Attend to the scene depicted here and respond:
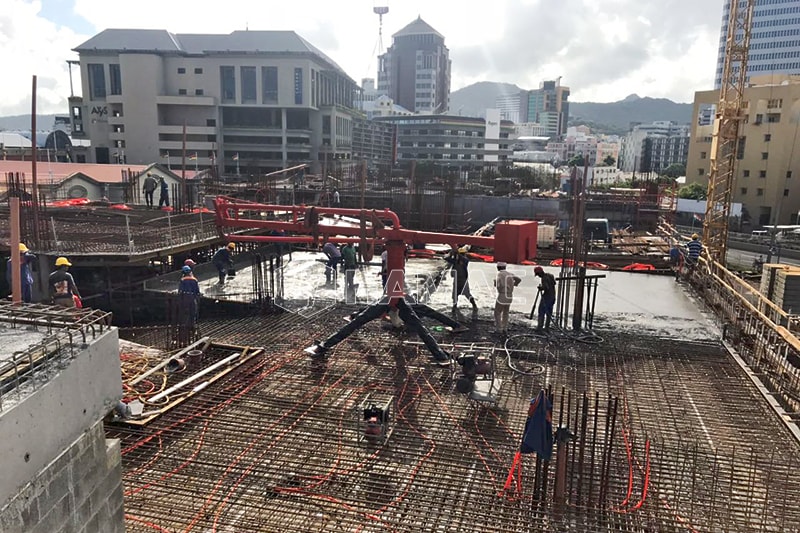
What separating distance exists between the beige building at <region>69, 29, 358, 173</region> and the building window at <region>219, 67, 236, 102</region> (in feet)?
0.33

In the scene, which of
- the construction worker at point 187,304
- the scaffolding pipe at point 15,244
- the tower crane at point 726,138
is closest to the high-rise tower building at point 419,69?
the tower crane at point 726,138

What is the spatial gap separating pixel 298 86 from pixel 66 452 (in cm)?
5808

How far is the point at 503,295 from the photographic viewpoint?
949 cm

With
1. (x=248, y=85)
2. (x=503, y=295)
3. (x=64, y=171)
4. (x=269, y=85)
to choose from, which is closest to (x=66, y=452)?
(x=503, y=295)

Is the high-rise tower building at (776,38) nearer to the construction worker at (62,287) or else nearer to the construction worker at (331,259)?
the construction worker at (331,259)

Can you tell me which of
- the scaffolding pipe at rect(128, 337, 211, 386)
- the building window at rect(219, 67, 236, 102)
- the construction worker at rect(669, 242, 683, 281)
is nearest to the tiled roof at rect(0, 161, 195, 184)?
the scaffolding pipe at rect(128, 337, 211, 386)

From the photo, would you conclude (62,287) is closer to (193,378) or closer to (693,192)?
(193,378)

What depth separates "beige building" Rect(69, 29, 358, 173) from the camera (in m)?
56.0

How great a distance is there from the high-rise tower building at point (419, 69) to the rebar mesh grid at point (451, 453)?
132 metres

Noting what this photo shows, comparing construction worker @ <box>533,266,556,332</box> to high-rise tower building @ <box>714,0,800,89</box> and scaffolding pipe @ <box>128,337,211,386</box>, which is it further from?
high-rise tower building @ <box>714,0,800,89</box>

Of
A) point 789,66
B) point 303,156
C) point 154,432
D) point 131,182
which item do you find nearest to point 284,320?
point 154,432

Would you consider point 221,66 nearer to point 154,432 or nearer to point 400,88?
point 154,432

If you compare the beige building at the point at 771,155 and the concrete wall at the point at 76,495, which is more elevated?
the beige building at the point at 771,155

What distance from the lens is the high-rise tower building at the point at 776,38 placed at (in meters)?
92.8
